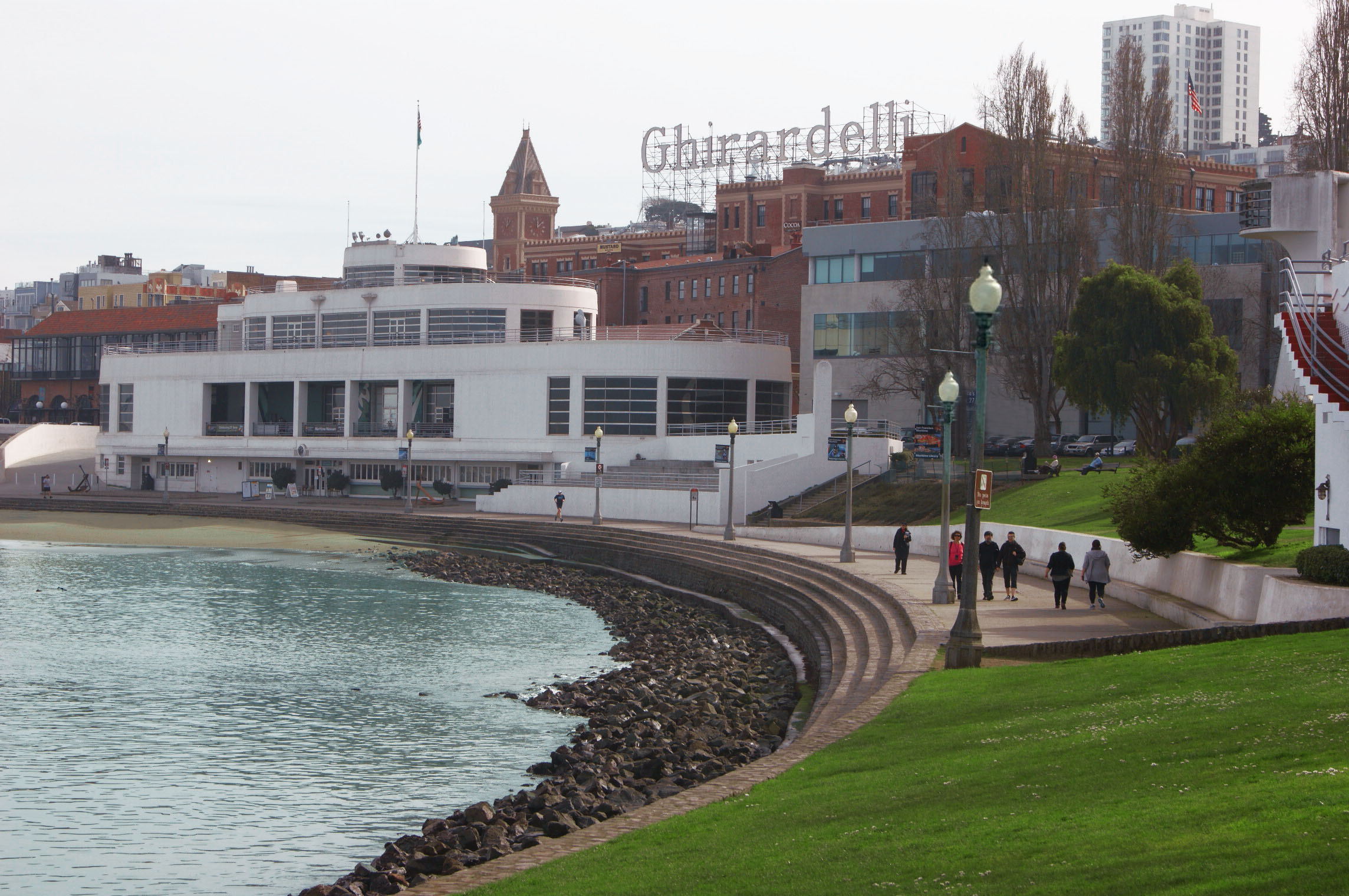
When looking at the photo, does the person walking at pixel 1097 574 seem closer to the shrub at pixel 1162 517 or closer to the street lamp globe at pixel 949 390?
the shrub at pixel 1162 517

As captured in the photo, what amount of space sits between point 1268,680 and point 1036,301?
147 feet

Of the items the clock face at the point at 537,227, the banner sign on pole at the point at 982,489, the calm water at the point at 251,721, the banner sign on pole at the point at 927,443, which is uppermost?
the clock face at the point at 537,227

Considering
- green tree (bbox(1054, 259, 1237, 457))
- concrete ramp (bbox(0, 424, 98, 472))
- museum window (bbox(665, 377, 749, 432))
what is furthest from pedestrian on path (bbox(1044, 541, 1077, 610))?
concrete ramp (bbox(0, 424, 98, 472))

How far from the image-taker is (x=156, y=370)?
8750cm

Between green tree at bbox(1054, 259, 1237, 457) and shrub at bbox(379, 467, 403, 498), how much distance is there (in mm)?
41122

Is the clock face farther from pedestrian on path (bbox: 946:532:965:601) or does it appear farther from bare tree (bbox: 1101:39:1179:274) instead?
pedestrian on path (bbox: 946:532:965:601)

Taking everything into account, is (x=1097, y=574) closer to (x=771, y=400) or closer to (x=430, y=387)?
(x=771, y=400)

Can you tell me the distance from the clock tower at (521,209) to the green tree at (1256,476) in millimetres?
115690

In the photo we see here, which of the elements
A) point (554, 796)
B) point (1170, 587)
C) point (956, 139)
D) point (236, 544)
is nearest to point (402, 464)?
point (236, 544)

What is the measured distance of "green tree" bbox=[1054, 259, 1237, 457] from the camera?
47.2 metres

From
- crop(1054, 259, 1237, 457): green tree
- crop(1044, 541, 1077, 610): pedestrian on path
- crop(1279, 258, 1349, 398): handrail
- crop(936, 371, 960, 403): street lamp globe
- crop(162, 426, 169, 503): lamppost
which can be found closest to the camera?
crop(1279, 258, 1349, 398): handrail

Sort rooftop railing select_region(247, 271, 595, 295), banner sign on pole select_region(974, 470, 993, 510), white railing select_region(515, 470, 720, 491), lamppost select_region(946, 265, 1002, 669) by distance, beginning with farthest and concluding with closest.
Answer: rooftop railing select_region(247, 271, 595, 295), white railing select_region(515, 470, 720, 491), banner sign on pole select_region(974, 470, 993, 510), lamppost select_region(946, 265, 1002, 669)

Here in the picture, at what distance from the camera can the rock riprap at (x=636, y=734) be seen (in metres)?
16.2

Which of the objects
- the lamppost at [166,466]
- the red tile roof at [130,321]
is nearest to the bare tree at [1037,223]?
the lamppost at [166,466]
